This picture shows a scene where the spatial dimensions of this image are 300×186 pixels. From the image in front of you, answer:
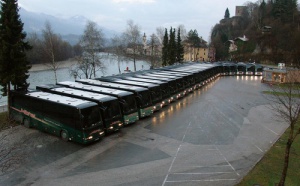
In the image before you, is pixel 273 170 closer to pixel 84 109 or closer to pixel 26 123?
pixel 84 109

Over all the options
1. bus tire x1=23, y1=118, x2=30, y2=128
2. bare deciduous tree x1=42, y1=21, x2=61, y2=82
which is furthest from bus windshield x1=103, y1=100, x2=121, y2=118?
bare deciduous tree x1=42, y1=21, x2=61, y2=82

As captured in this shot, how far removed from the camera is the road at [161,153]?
12.7m

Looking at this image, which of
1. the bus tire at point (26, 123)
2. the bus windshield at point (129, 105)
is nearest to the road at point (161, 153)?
the bus tire at point (26, 123)

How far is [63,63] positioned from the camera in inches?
3054

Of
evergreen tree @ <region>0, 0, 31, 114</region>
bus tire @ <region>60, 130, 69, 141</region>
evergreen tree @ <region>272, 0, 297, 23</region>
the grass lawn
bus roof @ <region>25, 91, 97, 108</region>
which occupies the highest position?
evergreen tree @ <region>272, 0, 297, 23</region>

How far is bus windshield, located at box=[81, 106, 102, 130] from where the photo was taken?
16531mm

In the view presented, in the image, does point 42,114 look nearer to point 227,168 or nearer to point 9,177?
point 9,177

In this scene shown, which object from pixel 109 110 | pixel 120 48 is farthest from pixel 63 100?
pixel 120 48

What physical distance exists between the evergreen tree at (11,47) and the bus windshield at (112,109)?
29.1 ft

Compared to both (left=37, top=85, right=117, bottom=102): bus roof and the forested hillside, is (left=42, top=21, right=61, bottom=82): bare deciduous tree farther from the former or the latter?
the forested hillside

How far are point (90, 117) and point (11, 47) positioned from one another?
1011 cm

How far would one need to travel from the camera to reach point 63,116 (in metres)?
17.4

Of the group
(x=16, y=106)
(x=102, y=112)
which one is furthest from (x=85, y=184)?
(x=16, y=106)

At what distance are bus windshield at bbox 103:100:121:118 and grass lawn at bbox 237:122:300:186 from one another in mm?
10054
